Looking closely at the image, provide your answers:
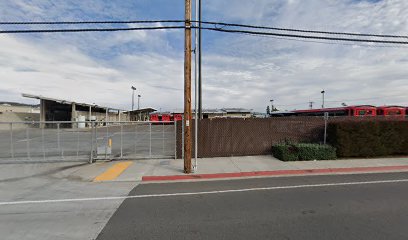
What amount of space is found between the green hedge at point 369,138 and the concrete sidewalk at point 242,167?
640 millimetres

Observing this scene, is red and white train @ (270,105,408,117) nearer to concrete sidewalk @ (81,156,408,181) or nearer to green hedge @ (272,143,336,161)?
concrete sidewalk @ (81,156,408,181)

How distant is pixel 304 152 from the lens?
38.5 ft

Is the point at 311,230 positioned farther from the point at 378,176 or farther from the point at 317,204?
the point at 378,176

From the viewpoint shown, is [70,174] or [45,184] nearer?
[45,184]

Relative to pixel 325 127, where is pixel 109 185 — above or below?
below

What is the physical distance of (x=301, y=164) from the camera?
35.7 ft

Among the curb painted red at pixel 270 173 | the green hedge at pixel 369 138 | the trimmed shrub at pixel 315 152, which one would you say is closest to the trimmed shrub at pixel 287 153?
the trimmed shrub at pixel 315 152

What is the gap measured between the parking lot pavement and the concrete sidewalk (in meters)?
0.93

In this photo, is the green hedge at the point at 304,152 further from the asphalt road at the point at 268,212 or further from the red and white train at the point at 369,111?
the red and white train at the point at 369,111

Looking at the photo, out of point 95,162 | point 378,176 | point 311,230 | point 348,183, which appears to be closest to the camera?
point 311,230

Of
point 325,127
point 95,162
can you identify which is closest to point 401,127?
point 325,127

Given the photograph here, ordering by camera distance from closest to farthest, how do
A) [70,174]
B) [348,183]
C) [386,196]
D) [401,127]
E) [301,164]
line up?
[386,196], [348,183], [70,174], [301,164], [401,127]

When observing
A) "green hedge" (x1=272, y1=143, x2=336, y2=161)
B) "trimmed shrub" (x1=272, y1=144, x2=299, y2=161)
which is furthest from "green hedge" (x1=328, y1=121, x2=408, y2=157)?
"trimmed shrub" (x1=272, y1=144, x2=299, y2=161)

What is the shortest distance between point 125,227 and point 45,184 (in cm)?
496
